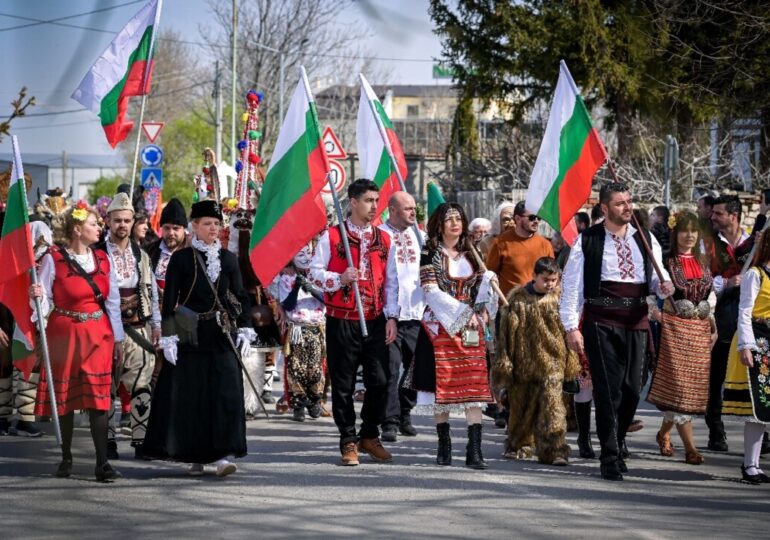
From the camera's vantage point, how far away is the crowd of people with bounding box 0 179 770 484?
8.92 meters

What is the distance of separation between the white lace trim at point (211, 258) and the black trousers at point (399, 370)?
1.54 m

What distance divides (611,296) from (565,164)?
5.78ft

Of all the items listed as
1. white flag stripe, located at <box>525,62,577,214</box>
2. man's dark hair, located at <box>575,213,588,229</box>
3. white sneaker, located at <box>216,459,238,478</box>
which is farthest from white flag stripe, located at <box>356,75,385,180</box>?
white sneaker, located at <box>216,459,238,478</box>

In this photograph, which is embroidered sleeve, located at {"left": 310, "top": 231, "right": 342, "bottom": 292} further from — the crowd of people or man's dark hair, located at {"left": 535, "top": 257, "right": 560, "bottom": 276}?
man's dark hair, located at {"left": 535, "top": 257, "right": 560, "bottom": 276}

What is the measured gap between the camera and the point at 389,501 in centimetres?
791

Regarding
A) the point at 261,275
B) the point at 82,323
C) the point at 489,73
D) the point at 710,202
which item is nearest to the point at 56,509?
the point at 82,323

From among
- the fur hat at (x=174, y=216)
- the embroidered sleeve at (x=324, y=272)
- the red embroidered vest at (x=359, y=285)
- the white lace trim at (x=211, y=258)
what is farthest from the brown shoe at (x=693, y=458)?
the fur hat at (x=174, y=216)

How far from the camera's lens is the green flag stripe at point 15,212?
9141 mm

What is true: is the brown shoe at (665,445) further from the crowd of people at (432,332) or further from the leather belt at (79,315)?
the leather belt at (79,315)

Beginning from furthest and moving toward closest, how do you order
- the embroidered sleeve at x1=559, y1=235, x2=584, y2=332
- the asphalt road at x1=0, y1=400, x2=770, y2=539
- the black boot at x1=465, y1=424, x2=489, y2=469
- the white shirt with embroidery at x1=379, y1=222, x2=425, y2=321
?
the white shirt with embroidery at x1=379, y1=222, x2=425, y2=321 → the black boot at x1=465, y1=424, x2=489, y2=469 → the embroidered sleeve at x1=559, y1=235, x2=584, y2=332 → the asphalt road at x1=0, y1=400, x2=770, y2=539

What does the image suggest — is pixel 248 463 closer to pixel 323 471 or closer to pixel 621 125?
pixel 323 471

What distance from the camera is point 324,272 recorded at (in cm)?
970

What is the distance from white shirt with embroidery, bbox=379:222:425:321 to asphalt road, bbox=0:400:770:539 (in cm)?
118

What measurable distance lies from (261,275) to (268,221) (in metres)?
0.41
